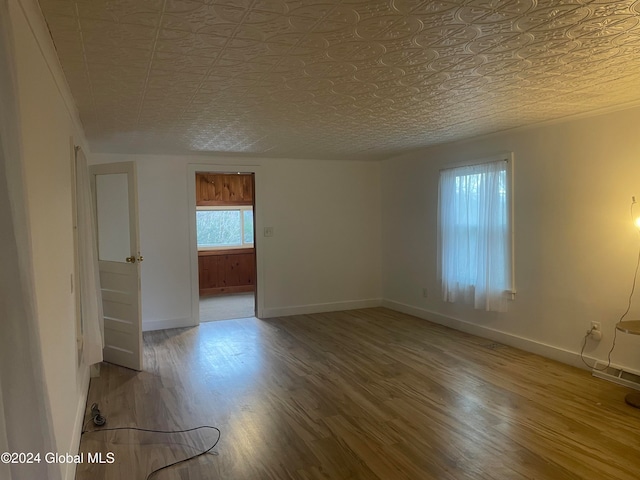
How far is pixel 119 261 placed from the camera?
4.07 metres

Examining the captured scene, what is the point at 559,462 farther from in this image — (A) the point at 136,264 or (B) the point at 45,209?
(A) the point at 136,264

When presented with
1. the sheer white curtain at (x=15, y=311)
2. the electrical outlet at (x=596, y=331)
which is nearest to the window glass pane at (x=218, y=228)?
the electrical outlet at (x=596, y=331)

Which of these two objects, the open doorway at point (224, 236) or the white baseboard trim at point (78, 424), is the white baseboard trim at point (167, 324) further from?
the open doorway at point (224, 236)

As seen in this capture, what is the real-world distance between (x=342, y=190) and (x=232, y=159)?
5.45ft

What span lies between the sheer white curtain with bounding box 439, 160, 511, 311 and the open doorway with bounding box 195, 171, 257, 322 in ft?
12.7

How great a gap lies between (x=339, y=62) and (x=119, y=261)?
294 centimetres

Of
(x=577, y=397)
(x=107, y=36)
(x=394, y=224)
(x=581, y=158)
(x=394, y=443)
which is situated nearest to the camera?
(x=107, y=36)

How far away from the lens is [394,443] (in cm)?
261

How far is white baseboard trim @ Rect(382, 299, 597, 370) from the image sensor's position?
3.88m

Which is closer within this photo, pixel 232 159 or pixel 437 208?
pixel 437 208

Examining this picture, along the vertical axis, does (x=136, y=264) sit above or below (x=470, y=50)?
below

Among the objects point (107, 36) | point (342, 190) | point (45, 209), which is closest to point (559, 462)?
point (45, 209)

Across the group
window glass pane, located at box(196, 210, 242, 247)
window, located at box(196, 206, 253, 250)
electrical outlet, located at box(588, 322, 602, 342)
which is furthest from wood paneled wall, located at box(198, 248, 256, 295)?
electrical outlet, located at box(588, 322, 602, 342)

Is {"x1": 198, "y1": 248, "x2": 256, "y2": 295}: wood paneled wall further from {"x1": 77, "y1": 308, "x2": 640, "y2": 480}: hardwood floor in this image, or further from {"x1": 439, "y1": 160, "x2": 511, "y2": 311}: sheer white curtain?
{"x1": 439, "y1": 160, "x2": 511, "y2": 311}: sheer white curtain
